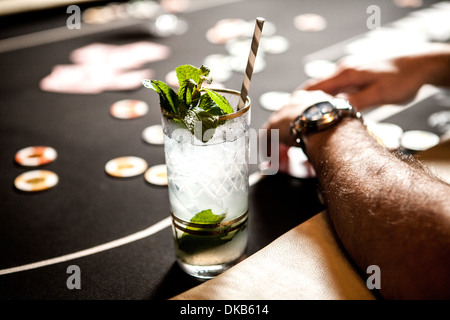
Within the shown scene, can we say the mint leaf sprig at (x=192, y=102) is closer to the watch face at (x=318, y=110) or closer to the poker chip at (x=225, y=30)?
the watch face at (x=318, y=110)

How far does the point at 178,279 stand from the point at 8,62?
51.3 inches

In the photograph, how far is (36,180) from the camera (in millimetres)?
1061

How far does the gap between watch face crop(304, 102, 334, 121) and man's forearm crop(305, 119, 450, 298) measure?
121mm

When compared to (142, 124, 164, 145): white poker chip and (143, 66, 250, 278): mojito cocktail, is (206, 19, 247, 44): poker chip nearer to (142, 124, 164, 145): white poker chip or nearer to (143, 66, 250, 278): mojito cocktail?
(142, 124, 164, 145): white poker chip

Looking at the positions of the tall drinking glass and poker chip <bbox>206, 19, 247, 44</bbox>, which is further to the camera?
poker chip <bbox>206, 19, 247, 44</bbox>

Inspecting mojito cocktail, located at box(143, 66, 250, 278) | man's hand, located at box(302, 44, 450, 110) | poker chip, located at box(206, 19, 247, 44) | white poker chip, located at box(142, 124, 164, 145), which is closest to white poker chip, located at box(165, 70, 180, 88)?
white poker chip, located at box(142, 124, 164, 145)

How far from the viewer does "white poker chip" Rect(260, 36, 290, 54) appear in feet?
5.83

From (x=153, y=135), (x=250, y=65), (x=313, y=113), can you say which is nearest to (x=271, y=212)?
(x=313, y=113)

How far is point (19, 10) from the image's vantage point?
2.31 m

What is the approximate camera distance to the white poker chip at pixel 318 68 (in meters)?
1.58

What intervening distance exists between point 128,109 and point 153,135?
189mm

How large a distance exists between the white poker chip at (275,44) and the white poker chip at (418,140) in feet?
2.33

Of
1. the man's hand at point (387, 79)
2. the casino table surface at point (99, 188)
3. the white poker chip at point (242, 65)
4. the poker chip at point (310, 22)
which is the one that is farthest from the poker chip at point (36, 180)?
the poker chip at point (310, 22)
